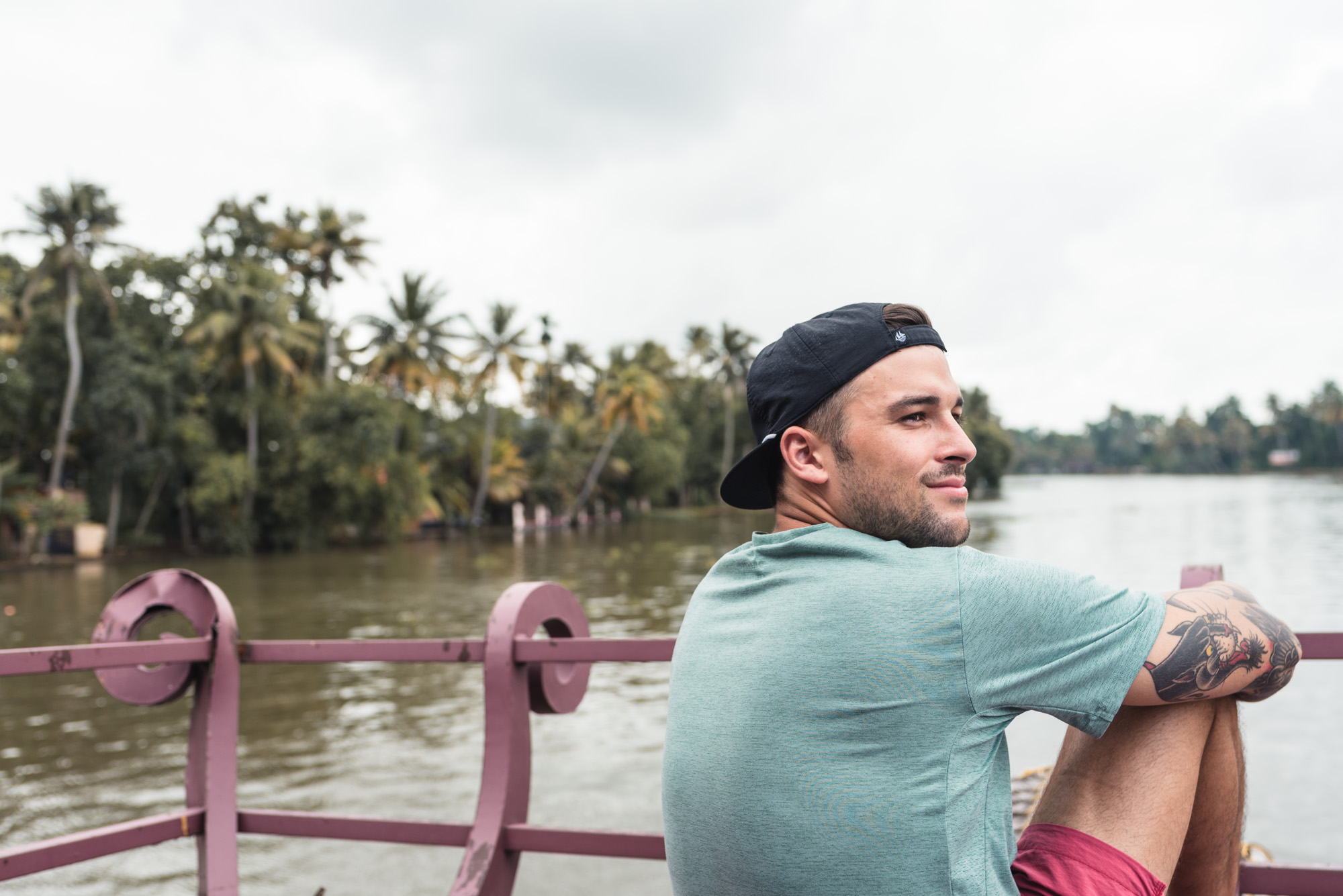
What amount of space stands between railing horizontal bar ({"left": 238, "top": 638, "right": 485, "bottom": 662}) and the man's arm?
1.18m

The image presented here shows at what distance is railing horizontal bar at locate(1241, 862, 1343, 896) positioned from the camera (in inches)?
57.3

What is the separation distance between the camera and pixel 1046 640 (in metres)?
1.10

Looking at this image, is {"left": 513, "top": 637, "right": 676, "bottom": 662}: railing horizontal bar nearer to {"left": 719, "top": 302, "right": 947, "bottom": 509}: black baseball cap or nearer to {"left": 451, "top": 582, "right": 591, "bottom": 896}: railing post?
{"left": 451, "top": 582, "right": 591, "bottom": 896}: railing post

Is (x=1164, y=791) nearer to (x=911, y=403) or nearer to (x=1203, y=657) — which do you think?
(x=1203, y=657)

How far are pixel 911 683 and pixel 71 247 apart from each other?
94.5ft

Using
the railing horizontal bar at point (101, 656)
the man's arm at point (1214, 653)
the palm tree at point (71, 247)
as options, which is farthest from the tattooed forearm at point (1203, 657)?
the palm tree at point (71, 247)

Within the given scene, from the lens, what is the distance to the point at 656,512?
169 ft

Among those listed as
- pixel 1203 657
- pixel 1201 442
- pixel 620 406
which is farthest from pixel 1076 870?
pixel 1201 442

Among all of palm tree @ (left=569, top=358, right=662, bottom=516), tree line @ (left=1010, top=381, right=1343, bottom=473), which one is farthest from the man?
tree line @ (left=1010, top=381, right=1343, bottom=473)

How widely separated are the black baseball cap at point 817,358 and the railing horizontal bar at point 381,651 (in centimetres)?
85

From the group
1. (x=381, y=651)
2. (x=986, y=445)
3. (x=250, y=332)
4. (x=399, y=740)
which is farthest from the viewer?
(x=986, y=445)

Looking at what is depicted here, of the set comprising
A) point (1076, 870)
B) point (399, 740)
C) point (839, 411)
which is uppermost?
point (839, 411)

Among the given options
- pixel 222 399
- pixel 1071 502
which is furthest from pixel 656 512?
pixel 222 399

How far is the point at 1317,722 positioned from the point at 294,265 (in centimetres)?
3274
